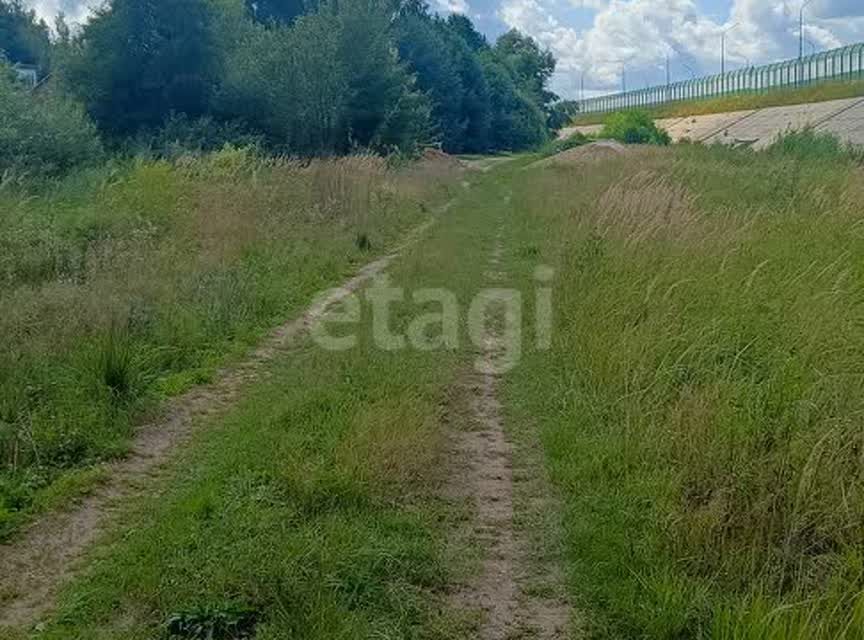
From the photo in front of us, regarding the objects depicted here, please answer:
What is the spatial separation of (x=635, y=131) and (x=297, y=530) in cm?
6057

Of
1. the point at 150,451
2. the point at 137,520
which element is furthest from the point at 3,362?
the point at 137,520

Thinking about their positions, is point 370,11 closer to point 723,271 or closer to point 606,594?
point 723,271

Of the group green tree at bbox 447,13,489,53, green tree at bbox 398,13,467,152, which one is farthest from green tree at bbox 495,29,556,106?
green tree at bbox 398,13,467,152

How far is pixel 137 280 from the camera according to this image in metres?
8.84

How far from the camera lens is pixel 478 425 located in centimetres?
605

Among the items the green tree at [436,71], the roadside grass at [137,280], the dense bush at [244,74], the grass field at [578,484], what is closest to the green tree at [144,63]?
the dense bush at [244,74]

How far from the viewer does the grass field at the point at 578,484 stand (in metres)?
3.50

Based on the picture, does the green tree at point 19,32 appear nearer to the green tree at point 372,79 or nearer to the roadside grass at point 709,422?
the green tree at point 372,79

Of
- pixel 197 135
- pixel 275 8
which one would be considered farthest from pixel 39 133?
pixel 275 8

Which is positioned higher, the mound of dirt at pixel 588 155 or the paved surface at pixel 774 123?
the paved surface at pixel 774 123

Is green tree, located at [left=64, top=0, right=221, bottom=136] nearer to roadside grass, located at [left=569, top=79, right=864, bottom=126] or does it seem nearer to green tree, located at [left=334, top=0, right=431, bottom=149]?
green tree, located at [left=334, top=0, right=431, bottom=149]

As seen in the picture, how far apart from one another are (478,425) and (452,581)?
2234 mm

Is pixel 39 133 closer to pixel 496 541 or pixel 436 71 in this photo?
pixel 496 541

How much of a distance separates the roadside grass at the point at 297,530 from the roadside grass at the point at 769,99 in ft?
179
